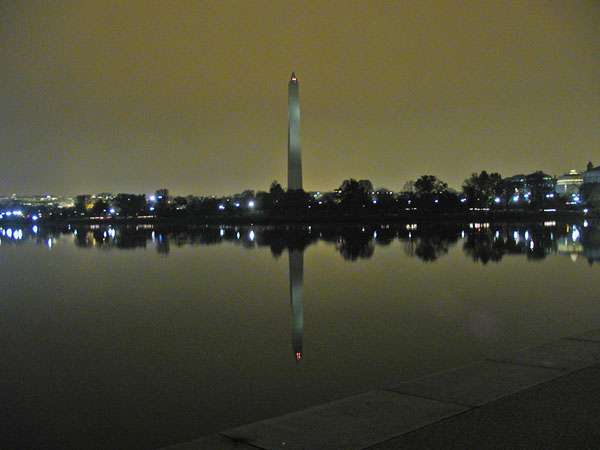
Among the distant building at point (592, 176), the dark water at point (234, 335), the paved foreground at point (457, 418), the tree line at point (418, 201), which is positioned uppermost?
the distant building at point (592, 176)

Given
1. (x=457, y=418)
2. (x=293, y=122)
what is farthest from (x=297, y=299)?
(x=293, y=122)

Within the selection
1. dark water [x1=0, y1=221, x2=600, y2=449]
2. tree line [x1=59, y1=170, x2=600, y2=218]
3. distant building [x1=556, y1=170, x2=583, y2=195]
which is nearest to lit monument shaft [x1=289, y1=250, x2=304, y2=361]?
dark water [x1=0, y1=221, x2=600, y2=449]

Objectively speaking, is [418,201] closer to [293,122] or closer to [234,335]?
[293,122]

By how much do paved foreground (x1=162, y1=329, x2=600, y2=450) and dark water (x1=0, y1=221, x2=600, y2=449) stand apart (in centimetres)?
126

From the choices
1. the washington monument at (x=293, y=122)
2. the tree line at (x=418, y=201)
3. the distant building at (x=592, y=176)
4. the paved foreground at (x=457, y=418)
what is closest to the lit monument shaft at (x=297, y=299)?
the paved foreground at (x=457, y=418)

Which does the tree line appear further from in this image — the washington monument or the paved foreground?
the paved foreground

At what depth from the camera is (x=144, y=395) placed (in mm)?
7801

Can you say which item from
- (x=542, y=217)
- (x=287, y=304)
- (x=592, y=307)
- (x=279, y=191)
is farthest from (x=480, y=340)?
(x=279, y=191)

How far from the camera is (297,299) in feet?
51.1

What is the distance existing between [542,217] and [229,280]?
80297 mm

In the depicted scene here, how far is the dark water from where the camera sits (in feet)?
23.8

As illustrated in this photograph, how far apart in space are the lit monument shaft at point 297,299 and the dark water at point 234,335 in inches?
2.2

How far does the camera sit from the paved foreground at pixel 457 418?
5.07 metres

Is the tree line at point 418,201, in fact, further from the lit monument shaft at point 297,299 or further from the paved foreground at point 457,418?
the paved foreground at point 457,418
